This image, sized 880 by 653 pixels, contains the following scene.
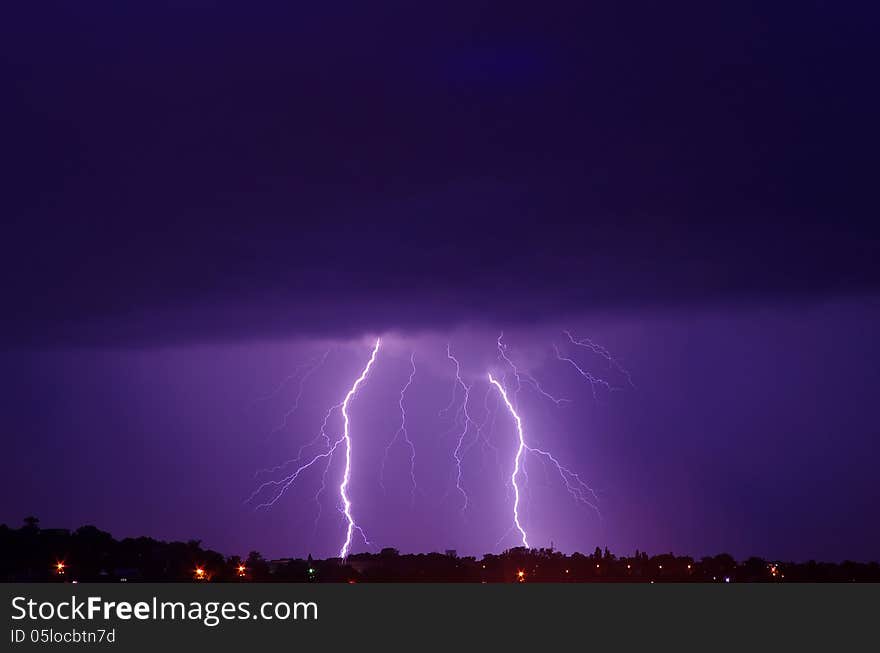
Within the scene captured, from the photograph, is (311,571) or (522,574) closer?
(311,571)

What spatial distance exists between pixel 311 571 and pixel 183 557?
10.3 m
